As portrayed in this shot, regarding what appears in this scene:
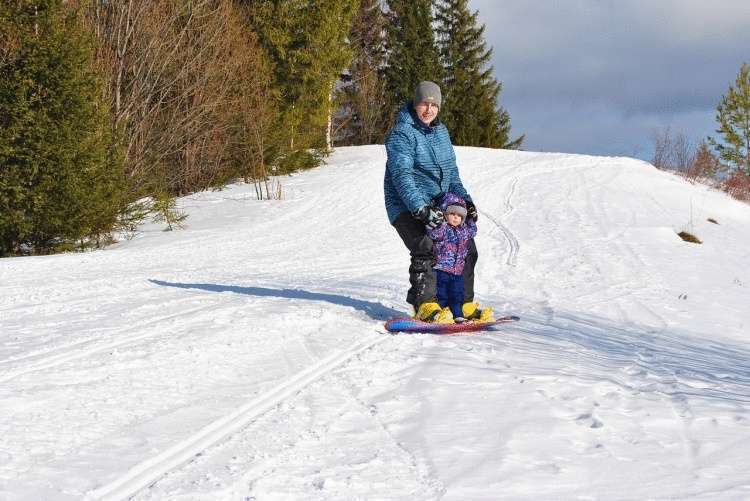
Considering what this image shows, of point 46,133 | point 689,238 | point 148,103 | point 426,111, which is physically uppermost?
point 148,103

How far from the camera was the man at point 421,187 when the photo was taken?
18.6 feet

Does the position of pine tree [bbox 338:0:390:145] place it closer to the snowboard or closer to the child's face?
the child's face

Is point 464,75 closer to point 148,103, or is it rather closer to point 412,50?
point 412,50

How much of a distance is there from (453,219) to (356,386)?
2281 millimetres

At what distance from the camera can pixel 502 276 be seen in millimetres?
9508

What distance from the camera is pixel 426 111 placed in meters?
5.84

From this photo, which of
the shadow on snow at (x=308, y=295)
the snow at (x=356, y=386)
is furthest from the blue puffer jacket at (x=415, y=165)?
the snow at (x=356, y=386)

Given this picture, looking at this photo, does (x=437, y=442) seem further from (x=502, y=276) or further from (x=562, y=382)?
(x=502, y=276)

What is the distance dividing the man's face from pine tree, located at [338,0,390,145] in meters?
34.1

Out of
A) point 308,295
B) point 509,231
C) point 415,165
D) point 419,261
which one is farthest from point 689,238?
point 419,261

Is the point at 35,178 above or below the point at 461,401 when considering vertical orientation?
above

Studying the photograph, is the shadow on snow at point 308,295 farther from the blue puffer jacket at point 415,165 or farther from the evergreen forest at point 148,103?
the evergreen forest at point 148,103

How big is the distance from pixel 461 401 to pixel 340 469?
3.56 feet

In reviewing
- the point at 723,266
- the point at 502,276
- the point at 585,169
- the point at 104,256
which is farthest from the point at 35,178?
the point at 585,169
